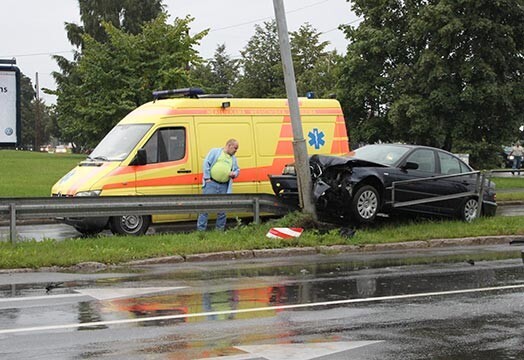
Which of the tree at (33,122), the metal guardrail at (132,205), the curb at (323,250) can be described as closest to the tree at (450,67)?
the curb at (323,250)

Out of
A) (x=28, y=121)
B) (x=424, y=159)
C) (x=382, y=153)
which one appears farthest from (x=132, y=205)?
(x=28, y=121)

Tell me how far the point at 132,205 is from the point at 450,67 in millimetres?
28453

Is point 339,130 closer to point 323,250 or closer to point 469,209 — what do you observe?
point 469,209

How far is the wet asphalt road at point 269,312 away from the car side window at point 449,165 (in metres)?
4.61

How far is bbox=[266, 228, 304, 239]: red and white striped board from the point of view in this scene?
1288 cm

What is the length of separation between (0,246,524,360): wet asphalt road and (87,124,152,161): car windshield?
4260 millimetres

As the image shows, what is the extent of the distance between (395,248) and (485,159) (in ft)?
86.3

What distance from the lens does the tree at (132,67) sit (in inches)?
1770

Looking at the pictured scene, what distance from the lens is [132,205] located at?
12.9 meters

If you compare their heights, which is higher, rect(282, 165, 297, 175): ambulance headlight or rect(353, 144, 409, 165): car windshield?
rect(353, 144, 409, 165): car windshield

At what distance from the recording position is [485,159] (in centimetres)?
3803

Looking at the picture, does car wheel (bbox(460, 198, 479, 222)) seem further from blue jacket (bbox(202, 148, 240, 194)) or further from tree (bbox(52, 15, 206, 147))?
tree (bbox(52, 15, 206, 147))

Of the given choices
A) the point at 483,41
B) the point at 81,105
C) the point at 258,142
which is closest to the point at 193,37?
the point at 81,105

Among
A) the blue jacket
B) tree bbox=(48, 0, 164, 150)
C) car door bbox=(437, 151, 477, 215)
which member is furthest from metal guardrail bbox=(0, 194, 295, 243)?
tree bbox=(48, 0, 164, 150)
